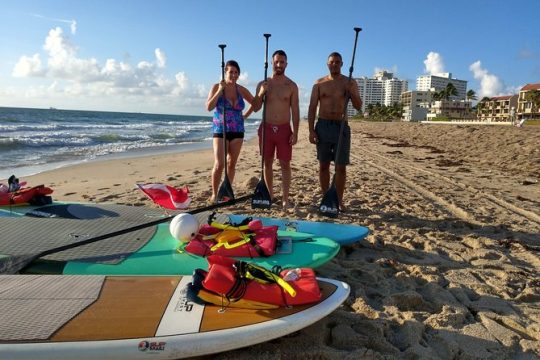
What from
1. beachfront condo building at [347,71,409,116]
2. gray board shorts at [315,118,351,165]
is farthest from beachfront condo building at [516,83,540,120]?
beachfront condo building at [347,71,409,116]

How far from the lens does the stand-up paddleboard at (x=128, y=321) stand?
2.18m

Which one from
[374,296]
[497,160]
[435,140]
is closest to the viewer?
[374,296]

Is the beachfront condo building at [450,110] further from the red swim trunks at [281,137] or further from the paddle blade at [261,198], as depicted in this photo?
the paddle blade at [261,198]

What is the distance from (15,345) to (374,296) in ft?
7.79

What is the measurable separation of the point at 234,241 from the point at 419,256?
1838 mm

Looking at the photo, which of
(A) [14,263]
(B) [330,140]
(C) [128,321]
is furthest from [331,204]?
(A) [14,263]

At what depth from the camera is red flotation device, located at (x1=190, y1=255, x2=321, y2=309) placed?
8.32ft

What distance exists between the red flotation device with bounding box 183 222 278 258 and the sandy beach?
1.83ft

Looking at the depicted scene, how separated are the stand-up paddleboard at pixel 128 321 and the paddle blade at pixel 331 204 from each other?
2.38 m

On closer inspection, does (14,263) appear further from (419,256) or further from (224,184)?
(419,256)

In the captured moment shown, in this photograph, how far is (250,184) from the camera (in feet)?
25.0

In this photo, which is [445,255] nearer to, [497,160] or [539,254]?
[539,254]

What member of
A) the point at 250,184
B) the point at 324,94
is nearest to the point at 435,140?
the point at 250,184

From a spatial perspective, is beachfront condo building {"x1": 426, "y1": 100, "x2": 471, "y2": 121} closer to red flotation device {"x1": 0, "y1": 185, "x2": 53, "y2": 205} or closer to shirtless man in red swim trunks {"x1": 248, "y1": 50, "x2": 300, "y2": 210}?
shirtless man in red swim trunks {"x1": 248, "y1": 50, "x2": 300, "y2": 210}
